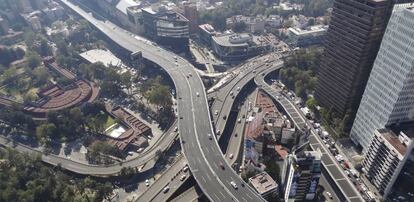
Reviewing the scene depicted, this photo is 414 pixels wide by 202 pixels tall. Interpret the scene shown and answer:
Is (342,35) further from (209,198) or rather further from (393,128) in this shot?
(209,198)

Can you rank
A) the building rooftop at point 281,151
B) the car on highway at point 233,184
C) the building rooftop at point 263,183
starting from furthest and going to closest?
1. the building rooftop at point 281,151
2. the car on highway at point 233,184
3. the building rooftop at point 263,183

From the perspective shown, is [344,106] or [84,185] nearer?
[84,185]

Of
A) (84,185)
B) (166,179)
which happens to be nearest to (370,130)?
(166,179)

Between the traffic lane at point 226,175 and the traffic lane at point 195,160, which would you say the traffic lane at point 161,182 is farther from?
the traffic lane at point 226,175

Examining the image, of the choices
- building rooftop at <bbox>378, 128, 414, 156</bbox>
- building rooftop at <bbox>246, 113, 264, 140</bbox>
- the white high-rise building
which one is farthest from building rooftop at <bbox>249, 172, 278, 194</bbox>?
the white high-rise building

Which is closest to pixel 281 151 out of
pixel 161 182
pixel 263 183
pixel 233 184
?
pixel 263 183

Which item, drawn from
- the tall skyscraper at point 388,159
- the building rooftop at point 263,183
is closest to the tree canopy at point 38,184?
the building rooftop at point 263,183

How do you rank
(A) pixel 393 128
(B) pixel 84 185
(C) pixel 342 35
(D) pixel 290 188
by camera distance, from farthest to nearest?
1. (C) pixel 342 35
2. (B) pixel 84 185
3. (A) pixel 393 128
4. (D) pixel 290 188
